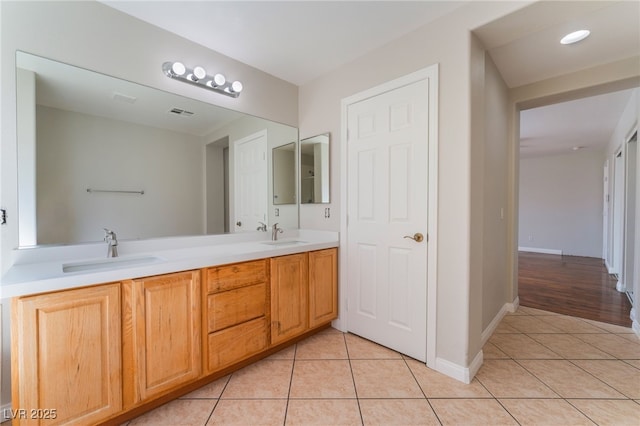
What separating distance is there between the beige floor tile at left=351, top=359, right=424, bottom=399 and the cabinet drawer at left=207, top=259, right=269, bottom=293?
934 mm

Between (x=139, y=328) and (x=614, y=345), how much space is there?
3.51 meters

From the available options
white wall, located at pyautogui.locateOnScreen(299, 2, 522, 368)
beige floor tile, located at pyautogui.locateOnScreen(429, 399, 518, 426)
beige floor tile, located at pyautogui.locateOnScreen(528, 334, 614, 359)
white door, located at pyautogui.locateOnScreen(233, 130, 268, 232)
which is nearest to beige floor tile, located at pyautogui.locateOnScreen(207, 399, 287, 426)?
beige floor tile, located at pyautogui.locateOnScreen(429, 399, 518, 426)

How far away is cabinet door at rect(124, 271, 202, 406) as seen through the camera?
1.36 meters

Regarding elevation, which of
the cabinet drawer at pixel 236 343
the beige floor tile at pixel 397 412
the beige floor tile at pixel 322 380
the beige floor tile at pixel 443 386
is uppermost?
the cabinet drawer at pixel 236 343

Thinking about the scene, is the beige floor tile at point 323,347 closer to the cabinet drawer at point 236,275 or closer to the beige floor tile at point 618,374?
the cabinet drawer at point 236,275

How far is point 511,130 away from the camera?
2.87m

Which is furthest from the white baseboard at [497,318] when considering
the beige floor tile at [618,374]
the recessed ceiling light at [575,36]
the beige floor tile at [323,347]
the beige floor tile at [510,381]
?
the recessed ceiling light at [575,36]

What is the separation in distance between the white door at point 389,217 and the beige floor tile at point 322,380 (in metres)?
0.49

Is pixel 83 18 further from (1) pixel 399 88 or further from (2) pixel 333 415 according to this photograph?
(2) pixel 333 415

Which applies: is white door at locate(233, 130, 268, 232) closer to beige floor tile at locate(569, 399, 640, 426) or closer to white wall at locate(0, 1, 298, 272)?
white wall at locate(0, 1, 298, 272)

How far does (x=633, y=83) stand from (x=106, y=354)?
4.29 metres

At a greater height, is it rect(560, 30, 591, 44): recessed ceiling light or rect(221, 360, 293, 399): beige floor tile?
rect(560, 30, 591, 44): recessed ceiling light

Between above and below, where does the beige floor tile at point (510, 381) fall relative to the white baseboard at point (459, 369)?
below

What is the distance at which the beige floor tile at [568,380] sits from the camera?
163 cm
